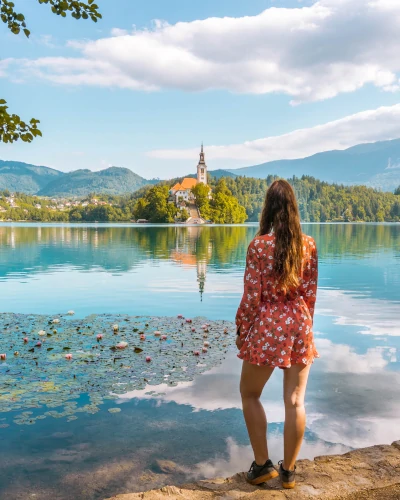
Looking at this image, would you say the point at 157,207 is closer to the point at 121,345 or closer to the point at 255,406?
the point at 121,345

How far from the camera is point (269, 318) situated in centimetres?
434

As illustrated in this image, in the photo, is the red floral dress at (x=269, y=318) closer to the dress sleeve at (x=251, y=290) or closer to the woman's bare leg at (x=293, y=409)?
the dress sleeve at (x=251, y=290)

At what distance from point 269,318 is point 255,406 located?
0.89 m

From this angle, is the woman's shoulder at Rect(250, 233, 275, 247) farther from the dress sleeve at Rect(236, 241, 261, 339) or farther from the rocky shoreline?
the rocky shoreline

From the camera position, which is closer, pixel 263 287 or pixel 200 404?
pixel 263 287

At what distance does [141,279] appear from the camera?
2138cm

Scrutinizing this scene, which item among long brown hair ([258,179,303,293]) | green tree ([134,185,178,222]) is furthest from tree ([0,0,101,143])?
green tree ([134,185,178,222])

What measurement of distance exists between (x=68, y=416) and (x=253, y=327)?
323cm

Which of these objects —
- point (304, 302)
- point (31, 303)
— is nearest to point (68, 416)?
point (304, 302)

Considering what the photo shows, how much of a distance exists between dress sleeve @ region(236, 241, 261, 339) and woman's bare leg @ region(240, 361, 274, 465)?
428 millimetres

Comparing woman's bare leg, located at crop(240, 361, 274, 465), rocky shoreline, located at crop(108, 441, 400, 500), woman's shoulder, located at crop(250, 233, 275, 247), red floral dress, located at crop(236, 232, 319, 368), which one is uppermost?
woman's shoulder, located at crop(250, 233, 275, 247)

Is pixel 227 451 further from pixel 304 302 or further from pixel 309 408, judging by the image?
pixel 304 302

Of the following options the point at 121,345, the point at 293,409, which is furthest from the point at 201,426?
the point at 121,345

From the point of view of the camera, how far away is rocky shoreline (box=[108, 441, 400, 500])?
13.9 feet
